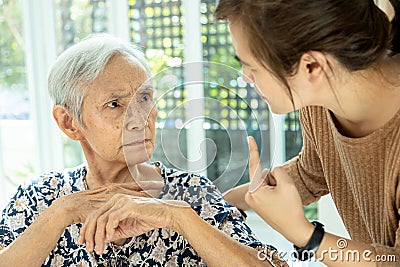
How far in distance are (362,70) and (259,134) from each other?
257mm

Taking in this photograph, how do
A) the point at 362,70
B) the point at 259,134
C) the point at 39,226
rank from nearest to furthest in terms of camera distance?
the point at 362,70
the point at 259,134
the point at 39,226

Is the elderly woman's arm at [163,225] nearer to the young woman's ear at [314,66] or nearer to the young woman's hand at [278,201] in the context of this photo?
the young woman's hand at [278,201]

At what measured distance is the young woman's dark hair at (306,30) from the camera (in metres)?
1.06

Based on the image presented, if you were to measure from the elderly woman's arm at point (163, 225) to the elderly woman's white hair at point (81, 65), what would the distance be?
1.07ft

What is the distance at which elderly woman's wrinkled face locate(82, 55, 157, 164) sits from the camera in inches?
57.4

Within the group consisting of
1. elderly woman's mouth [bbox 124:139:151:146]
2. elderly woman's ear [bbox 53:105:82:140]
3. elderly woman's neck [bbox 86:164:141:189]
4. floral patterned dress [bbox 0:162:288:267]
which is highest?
elderly woman's ear [bbox 53:105:82:140]

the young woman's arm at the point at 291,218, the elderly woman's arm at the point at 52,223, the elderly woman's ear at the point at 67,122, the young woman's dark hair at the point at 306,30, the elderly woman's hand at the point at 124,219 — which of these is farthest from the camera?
the elderly woman's ear at the point at 67,122

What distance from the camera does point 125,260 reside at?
1.56 m

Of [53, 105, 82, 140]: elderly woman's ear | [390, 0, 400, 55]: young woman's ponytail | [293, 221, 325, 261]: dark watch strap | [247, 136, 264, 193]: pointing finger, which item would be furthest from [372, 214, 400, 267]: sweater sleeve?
[53, 105, 82, 140]: elderly woman's ear

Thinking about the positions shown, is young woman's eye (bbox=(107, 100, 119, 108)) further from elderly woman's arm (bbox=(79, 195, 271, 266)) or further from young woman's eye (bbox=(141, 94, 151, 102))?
elderly woman's arm (bbox=(79, 195, 271, 266))

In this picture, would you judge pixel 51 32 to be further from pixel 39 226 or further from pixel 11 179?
pixel 39 226

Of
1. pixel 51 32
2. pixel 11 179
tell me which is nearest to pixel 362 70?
pixel 51 32

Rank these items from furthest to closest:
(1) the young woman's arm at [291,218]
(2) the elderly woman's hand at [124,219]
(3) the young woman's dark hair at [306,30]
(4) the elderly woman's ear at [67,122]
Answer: (4) the elderly woman's ear at [67,122] < (2) the elderly woman's hand at [124,219] < (1) the young woman's arm at [291,218] < (3) the young woman's dark hair at [306,30]

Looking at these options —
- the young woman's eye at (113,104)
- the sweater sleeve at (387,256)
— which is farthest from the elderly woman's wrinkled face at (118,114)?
the sweater sleeve at (387,256)
